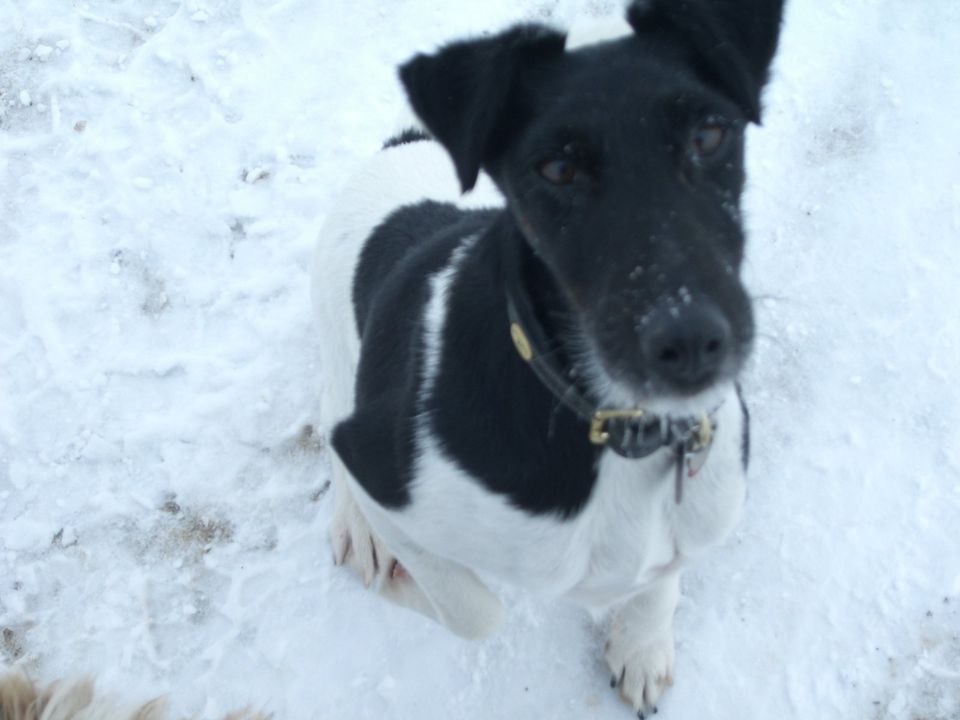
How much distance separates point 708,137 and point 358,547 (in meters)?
2.10

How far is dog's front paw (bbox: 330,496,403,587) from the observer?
338 centimetres

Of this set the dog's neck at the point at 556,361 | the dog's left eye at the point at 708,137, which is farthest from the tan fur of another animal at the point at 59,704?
the dog's left eye at the point at 708,137

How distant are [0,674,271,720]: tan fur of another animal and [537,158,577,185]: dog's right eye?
166cm

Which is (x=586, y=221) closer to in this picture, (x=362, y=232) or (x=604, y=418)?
(x=604, y=418)

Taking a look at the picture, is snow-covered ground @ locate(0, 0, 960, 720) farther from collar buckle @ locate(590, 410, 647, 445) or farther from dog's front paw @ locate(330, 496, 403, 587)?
collar buckle @ locate(590, 410, 647, 445)

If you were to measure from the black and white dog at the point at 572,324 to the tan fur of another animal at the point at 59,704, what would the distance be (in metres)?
0.82

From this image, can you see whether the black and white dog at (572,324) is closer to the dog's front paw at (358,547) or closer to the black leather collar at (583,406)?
the black leather collar at (583,406)

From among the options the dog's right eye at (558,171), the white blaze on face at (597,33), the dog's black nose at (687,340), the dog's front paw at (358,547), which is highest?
the white blaze on face at (597,33)

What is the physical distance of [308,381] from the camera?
3918 millimetres

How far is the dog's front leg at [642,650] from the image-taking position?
301cm

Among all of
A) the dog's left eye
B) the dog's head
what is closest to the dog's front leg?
the dog's head

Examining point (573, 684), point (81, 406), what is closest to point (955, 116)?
point (573, 684)

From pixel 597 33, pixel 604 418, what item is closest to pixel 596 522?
pixel 604 418

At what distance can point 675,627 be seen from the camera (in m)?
3.28
